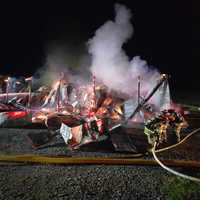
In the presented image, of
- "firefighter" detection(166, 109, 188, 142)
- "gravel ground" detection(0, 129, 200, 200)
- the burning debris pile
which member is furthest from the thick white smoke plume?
"gravel ground" detection(0, 129, 200, 200)

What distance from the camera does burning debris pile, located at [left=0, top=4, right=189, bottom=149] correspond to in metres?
11.3

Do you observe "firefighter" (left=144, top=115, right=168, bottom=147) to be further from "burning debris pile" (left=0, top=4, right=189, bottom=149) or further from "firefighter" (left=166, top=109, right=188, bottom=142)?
"burning debris pile" (left=0, top=4, right=189, bottom=149)

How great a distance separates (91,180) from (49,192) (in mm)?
1000

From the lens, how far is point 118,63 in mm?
12555

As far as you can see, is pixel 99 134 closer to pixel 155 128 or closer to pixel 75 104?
pixel 155 128

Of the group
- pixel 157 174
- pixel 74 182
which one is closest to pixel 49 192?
pixel 74 182

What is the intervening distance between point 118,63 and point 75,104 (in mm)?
2490

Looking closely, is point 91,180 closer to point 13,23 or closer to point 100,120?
point 100,120

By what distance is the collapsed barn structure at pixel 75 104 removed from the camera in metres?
10.7

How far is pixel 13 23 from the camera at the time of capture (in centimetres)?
4262

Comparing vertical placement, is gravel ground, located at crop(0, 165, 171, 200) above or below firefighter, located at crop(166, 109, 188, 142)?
below

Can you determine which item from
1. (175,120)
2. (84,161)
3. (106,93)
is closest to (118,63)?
(106,93)

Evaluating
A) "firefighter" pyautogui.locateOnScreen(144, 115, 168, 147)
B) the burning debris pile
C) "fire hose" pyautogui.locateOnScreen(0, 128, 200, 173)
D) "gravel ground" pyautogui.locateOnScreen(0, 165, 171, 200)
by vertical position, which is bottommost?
"gravel ground" pyautogui.locateOnScreen(0, 165, 171, 200)

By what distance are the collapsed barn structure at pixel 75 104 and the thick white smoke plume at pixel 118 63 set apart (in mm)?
382
